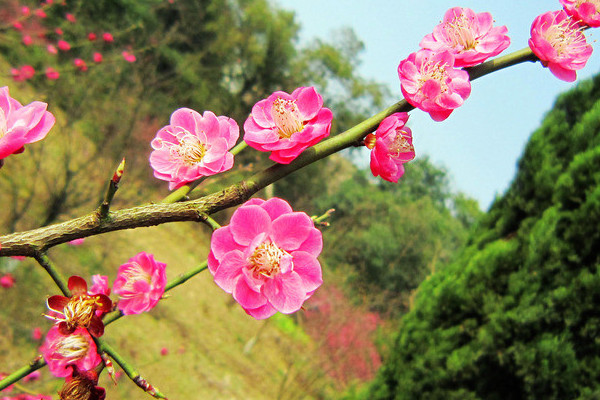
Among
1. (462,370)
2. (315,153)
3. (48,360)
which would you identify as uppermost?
(315,153)

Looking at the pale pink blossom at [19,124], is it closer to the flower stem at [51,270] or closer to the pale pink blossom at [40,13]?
the flower stem at [51,270]

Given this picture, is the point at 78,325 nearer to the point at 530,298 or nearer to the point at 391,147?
the point at 391,147

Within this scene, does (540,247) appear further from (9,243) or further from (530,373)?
(9,243)

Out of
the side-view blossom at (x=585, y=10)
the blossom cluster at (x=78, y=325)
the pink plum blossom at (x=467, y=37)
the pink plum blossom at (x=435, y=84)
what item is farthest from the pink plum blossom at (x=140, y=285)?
the side-view blossom at (x=585, y=10)

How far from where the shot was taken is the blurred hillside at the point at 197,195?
17.3ft

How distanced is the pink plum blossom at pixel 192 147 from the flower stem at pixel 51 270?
263mm

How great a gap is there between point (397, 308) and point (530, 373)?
1023 centimetres

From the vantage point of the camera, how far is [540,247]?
2.67 m

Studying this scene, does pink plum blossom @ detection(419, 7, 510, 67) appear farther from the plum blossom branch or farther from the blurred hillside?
the blurred hillside

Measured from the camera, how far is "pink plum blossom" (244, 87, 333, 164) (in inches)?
26.9

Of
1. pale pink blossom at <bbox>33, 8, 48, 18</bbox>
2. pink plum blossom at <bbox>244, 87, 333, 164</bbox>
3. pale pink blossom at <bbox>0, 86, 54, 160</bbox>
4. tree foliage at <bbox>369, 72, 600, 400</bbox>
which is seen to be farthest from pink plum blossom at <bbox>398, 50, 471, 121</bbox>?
pale pink blossom at <bbox>33, 8, 48, 18</bbox>

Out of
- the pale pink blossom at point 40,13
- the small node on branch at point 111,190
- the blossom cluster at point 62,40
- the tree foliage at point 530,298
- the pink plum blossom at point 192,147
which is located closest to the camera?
the small node on branch at point 111,190

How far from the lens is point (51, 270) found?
610mm

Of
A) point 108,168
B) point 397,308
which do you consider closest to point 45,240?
point 108,168
